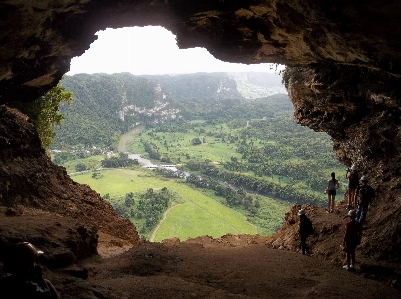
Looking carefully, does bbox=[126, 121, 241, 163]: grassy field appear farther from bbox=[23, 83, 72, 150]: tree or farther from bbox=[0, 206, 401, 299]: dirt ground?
bbox=[0, 206, 401, 299]: dirt ground

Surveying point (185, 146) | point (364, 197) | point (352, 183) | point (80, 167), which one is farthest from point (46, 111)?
point (185, 146)

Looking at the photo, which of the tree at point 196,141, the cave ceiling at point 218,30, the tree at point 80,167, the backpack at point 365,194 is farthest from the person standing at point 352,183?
the tree at point 196,141

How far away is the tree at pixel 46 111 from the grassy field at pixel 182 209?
111ft

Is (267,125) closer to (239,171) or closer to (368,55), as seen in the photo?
(239,171)

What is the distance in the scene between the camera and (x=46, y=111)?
19156mm

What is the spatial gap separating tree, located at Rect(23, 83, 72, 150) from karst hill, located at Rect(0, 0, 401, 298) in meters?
1.54

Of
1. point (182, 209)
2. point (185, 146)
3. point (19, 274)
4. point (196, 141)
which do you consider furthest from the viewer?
point (196, 141)

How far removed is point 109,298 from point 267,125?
467ft

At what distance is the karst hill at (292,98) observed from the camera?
753 cm

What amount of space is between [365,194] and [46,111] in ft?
58.0

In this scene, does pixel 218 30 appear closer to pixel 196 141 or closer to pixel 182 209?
pixel 182 209

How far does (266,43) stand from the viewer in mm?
13664

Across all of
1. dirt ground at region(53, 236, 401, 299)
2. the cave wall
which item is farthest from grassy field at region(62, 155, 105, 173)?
dirt ground at region(53, 236, 401, 299)

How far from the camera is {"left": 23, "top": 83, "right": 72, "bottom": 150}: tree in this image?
1844 cm
